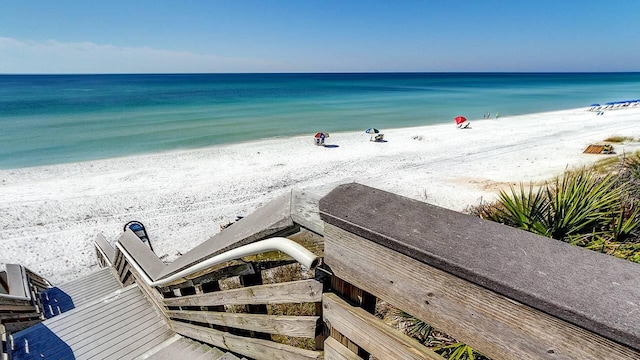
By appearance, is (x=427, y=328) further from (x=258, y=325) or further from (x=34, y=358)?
(x=34, y=358)

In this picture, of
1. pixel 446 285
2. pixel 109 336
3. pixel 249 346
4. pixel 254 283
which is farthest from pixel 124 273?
pixel 446 285

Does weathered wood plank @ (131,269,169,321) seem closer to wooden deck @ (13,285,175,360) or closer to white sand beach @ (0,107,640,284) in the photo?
→ wooden deck @ (13,285,175,360)

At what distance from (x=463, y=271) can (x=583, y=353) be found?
288 millimetres

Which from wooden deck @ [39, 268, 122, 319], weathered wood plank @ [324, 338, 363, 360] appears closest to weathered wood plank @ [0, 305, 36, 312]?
wooden deck @ [39, 268, 122, 319]

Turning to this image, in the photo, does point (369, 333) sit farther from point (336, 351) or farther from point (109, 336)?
point (109, 336)

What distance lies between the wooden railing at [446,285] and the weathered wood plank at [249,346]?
0.04m

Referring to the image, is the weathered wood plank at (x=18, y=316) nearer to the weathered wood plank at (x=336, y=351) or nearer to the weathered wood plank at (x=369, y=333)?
the weathered wood plank at (x=336, y=351)

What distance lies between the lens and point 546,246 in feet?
2.82

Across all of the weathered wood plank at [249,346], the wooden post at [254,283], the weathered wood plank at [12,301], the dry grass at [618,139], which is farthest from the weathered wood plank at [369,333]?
the dry grass at [618,139]

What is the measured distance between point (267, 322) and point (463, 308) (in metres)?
1.30

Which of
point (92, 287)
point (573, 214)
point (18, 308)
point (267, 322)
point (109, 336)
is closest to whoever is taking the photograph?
point (267, 322)

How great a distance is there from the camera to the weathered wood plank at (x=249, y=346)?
5.67ft

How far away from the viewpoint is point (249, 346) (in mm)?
2158

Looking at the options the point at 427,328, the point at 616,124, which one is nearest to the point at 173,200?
the point at 427,328
